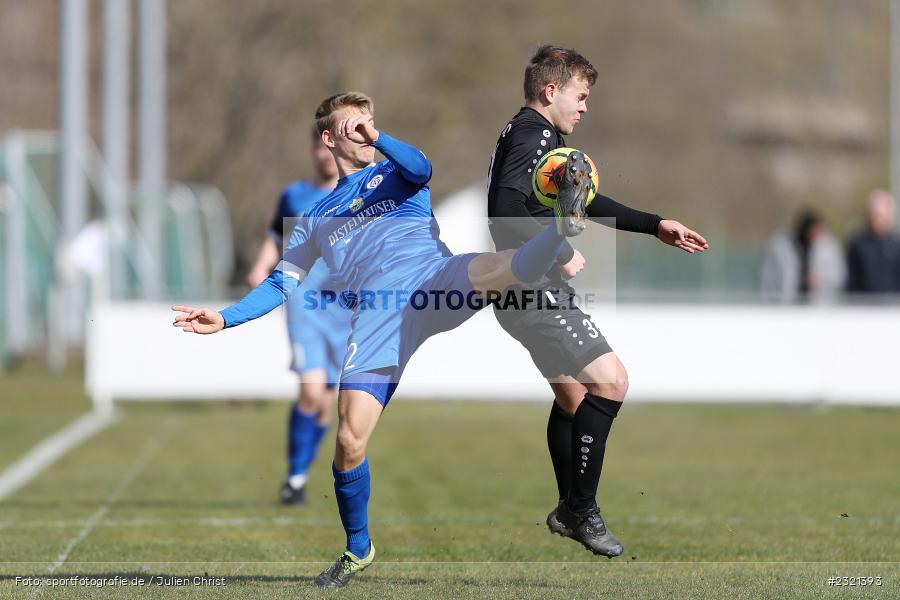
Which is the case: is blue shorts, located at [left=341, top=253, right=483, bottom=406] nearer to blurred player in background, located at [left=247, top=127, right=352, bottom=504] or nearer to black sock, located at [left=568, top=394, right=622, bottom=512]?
black sock, located at [left=568, top=394, right=622, bottom=512]

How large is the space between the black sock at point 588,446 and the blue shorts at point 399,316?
2.18ft

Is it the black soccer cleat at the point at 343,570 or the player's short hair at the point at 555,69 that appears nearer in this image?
Answer: the black soccer cleat at the point at 343,570

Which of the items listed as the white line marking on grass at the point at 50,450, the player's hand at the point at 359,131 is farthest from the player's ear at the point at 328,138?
the white line marking on grass at the point at 50,450

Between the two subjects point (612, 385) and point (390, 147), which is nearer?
point (390, 147)

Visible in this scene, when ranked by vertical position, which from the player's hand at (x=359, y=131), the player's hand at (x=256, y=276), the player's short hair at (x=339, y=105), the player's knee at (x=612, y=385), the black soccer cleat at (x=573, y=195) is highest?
the player's short hair at (x=339, y=105)

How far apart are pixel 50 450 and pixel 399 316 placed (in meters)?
→ 7.27

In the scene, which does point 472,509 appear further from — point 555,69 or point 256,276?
point 555,69

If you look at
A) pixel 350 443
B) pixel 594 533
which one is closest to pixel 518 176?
pixel 350 443

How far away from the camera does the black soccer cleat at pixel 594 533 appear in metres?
6.36

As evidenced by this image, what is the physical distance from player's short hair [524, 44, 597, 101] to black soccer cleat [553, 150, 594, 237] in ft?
3.08

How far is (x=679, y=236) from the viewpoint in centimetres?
617

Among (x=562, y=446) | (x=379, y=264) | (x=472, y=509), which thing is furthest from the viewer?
(x=472, y=509)

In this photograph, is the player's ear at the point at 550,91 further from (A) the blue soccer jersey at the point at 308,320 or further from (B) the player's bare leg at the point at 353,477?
(A) the blue soccer jersey at the point at 308,320

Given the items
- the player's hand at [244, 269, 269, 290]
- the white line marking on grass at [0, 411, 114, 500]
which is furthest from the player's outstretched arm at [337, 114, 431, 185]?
the white line marking on grass at [0, 411, 114, 500]
